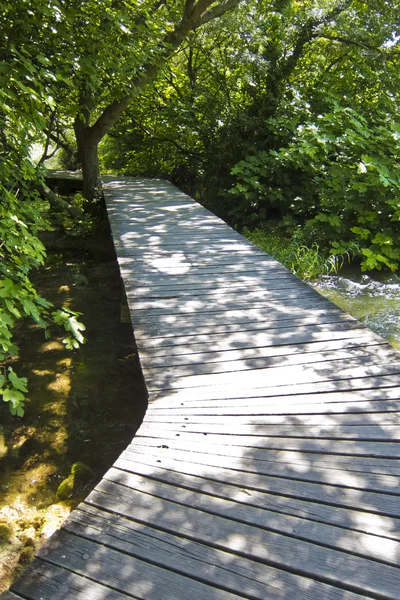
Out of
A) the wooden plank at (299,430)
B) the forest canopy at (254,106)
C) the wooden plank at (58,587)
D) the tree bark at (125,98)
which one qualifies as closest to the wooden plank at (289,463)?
the wooden plank at (299,430)

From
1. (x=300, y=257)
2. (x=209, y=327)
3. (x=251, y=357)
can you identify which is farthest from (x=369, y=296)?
(x=251, y=357)

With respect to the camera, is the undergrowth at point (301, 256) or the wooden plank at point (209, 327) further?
the undergrowth at point (301, 256)

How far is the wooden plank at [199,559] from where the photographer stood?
6.23 ft

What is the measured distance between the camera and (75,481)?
13.0 feet

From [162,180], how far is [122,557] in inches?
418

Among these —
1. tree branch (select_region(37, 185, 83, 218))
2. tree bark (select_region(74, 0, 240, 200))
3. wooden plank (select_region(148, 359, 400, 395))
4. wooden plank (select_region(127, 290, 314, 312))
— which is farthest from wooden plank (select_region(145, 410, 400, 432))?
tree branch (select_region(37, 185, 83, 218))

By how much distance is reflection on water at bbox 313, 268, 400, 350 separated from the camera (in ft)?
19.9

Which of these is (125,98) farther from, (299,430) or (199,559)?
(199,559)

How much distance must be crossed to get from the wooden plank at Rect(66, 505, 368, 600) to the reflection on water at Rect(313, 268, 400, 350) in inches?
162

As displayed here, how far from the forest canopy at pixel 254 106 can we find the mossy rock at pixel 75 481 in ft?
9.02

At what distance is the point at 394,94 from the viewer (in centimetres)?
925

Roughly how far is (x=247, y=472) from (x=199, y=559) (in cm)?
60

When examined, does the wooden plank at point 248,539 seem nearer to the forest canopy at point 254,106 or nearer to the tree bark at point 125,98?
the forest canopy at point 254,106

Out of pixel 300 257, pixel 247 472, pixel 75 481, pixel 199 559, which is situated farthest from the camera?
pixel 300 257
